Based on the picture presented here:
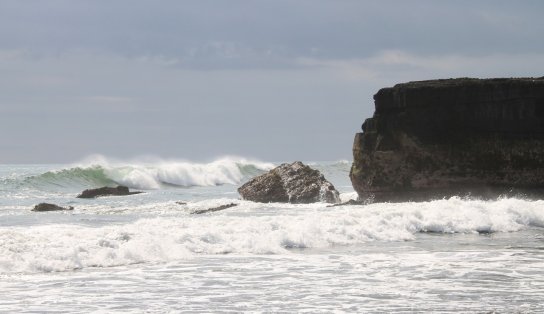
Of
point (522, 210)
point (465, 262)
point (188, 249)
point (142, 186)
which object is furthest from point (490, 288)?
point (142, 186)

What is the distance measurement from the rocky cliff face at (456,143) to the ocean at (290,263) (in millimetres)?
4684

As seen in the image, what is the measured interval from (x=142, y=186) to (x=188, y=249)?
4584cm

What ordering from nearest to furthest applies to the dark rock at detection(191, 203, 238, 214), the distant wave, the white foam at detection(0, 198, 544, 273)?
the white foam at detection(0, 198, 544, 273)
the dark rock at detection(191, 203, 238, 214)
the distant wave

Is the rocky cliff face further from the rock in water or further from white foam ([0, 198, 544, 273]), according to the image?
white foam ([0, 198, 544, 273])

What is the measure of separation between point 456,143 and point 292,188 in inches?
278

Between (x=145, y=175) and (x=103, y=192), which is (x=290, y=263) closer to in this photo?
(x=103, y=192)

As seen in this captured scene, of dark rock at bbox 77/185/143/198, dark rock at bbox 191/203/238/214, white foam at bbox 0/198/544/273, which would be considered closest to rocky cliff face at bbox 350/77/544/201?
white foam at bbox 0/198/544/273

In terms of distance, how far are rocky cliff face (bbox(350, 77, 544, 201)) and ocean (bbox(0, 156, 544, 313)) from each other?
184 inches

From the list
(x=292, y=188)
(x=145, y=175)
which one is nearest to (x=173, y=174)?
(x=145, y=175)

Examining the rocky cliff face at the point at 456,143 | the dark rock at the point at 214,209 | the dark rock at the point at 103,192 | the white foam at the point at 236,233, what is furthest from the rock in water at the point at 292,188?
the dark rock at the point at 103,192

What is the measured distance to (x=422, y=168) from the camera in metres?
32.0

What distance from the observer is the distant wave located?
5831cm

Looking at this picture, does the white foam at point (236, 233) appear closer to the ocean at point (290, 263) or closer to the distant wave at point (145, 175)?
the ocean at point (290, 263)

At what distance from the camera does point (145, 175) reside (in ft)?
212
